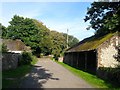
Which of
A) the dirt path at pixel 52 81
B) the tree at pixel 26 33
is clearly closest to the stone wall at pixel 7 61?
the dirt path at pixel 52 81

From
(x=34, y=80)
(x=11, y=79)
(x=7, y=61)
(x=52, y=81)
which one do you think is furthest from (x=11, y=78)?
(x=7, y=61)

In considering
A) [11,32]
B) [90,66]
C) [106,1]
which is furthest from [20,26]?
[106,1]

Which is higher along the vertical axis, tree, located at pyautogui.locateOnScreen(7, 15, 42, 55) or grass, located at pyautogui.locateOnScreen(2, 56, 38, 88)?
tree, located at pyautogui.locateOnScreen(7, 15, 42, 55)

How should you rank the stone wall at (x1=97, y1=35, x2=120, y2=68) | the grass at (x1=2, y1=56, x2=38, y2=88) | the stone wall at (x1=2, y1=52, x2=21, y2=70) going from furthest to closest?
1. the stone wall at (x1=2, y1=52, x2=21, y2=70)
2. the stone wall at (x1=97, y1=35, x2=120, y2=68)
3. the grass at (x1=2, y1=56, x2=38, y2=88)

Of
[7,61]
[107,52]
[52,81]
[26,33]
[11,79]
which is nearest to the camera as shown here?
[52,81]

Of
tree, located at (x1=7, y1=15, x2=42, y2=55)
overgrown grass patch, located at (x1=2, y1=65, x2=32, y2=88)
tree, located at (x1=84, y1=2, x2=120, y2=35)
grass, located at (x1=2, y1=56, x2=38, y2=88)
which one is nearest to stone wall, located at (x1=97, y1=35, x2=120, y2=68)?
tree, located at (x1=84, y1=2, x2=120, y2=35)

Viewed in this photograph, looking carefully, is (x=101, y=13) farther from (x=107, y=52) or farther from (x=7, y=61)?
(x=7, y=61)

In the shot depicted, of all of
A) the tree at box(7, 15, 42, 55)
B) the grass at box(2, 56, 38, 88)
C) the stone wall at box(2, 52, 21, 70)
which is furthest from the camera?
the tree at box(7, 15, 42, 55)

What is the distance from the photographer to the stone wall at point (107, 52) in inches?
1027

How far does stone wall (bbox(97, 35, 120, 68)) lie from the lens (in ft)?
85.6

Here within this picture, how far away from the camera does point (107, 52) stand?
26.5m

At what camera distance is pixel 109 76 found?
2000cm

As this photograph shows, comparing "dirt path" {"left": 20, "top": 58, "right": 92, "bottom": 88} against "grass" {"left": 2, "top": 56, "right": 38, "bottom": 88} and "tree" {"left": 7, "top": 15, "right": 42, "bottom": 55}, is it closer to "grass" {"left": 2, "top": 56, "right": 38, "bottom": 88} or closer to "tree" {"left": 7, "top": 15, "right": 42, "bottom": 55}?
"grass" {"left": 2, "top": 56, "right": 38, "bottom": 88}

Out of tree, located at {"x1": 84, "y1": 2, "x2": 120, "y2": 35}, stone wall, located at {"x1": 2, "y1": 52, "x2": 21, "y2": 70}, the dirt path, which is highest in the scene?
tree, located at {"x1": 84, "y1": 2, "x2": 120, "y2": 35}
